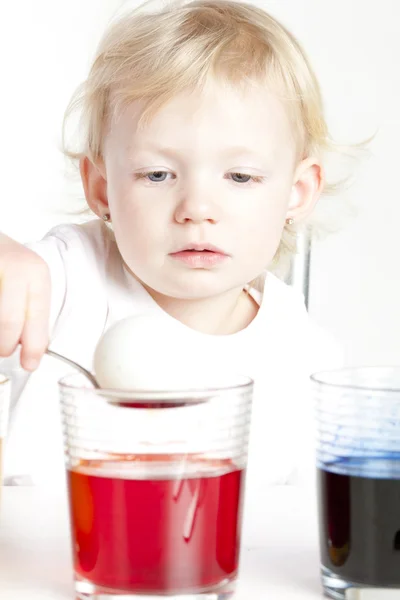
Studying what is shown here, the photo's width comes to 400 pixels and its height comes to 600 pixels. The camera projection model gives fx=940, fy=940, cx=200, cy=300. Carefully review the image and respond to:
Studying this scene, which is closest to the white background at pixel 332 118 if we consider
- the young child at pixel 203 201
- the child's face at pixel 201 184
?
the young child at pixel 203 201

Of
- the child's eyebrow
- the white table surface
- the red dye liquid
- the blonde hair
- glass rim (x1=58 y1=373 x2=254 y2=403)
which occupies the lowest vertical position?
the white table surface

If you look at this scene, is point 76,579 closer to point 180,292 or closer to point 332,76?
point 180,292

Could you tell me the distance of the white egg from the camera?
62 cm

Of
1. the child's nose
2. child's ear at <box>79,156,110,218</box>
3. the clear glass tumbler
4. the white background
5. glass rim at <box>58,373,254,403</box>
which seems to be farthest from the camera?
the white background

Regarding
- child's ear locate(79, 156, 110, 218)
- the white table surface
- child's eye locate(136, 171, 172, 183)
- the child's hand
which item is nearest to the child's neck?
child's ear locate(79, 156, 110, 218)

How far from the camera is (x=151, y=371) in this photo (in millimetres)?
625

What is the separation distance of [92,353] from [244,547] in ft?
2.02

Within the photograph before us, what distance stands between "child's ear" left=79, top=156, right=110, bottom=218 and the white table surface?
0.48 meters

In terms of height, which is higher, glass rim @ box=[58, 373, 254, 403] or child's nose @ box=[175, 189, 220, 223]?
child's nose @ box=[175, 189, 220, 223]

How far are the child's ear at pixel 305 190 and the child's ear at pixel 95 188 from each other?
0.83 ft

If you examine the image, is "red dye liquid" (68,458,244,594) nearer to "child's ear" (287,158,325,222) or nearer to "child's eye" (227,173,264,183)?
"child's eye" (227,173,264,183)

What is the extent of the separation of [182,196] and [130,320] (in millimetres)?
405

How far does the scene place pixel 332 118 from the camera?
8.14ft

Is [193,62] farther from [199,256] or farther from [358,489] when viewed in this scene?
[358,489]
